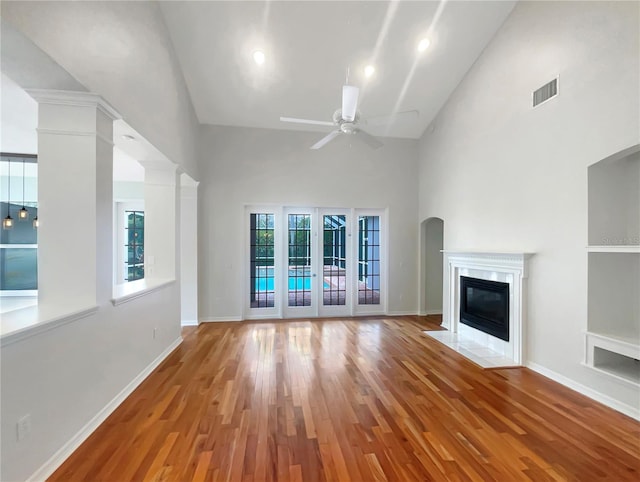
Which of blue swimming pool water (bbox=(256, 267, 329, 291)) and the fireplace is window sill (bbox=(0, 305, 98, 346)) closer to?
blue swimming pool water (bbox=(256, 267, 329, 291))

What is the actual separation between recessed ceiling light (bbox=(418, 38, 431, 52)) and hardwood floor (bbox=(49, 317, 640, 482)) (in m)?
4.49

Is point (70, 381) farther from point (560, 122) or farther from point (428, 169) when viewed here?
point (428, 169)

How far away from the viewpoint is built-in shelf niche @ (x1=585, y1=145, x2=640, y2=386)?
296 centimetres

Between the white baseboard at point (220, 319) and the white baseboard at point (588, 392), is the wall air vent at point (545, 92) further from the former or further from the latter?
the white baseboard at point (220, 319)

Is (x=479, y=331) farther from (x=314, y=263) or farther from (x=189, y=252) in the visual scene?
(x=189, y=252)

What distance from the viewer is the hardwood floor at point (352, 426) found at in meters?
1.91

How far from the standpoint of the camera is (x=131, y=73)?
287 cm

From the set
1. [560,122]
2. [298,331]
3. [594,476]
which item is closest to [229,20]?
[560,122]

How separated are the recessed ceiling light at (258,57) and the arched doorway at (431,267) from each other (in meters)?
4.37

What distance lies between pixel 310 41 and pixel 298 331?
15.0 ft

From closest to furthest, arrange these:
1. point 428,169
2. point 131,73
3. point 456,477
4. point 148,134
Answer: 1. point 456,477
2. point 131,73
3. point 148,134
4. point 428,169

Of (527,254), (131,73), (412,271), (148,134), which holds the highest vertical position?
(131,73)

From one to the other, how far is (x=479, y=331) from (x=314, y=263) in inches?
126

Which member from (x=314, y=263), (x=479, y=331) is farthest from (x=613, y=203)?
(x=314, y=263)
